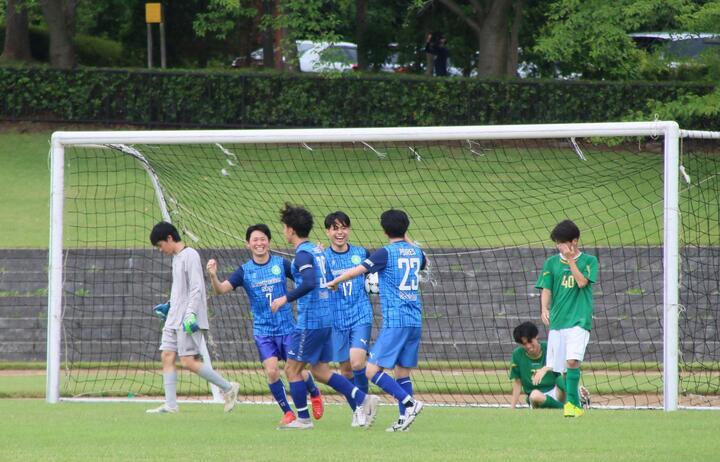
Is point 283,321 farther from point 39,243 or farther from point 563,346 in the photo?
point 39,243

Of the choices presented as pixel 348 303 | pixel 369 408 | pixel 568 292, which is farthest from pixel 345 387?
pixel 568 292

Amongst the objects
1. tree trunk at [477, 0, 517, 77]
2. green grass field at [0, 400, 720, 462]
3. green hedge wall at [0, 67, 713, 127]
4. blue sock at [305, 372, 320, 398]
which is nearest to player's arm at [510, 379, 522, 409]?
green grass field at [0, 400, 720, 462]

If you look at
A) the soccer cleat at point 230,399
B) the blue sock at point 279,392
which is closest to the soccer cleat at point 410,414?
the blue sock at point 279,392

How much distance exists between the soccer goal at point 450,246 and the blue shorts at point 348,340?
6.73ft

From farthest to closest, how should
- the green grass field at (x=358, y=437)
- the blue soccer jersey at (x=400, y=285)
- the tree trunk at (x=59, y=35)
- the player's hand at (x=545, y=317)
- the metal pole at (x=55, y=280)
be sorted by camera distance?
the tree trunk at (x=59, y=35) → the metal pole at (x=55, y=280) → the player's hand at (x=545, y=317) → the blue soccer jersey at (x=400, y=285) → the green grass field at (x=358, y=437)

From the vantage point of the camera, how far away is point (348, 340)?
9.91 meters

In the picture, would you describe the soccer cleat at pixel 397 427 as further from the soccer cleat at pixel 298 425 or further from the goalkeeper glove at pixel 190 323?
the goalkeeper glove at pixel 190 323

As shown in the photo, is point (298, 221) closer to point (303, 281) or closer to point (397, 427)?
point (303, 281)

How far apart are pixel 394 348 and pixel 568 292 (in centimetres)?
178

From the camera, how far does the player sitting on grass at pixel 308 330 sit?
9.04 m

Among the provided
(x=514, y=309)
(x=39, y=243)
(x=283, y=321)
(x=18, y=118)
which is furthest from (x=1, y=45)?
(x=283, y=321)

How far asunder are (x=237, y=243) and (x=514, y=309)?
455cm

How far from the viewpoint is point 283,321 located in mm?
9766

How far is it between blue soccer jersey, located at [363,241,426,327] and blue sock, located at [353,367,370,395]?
62cm
